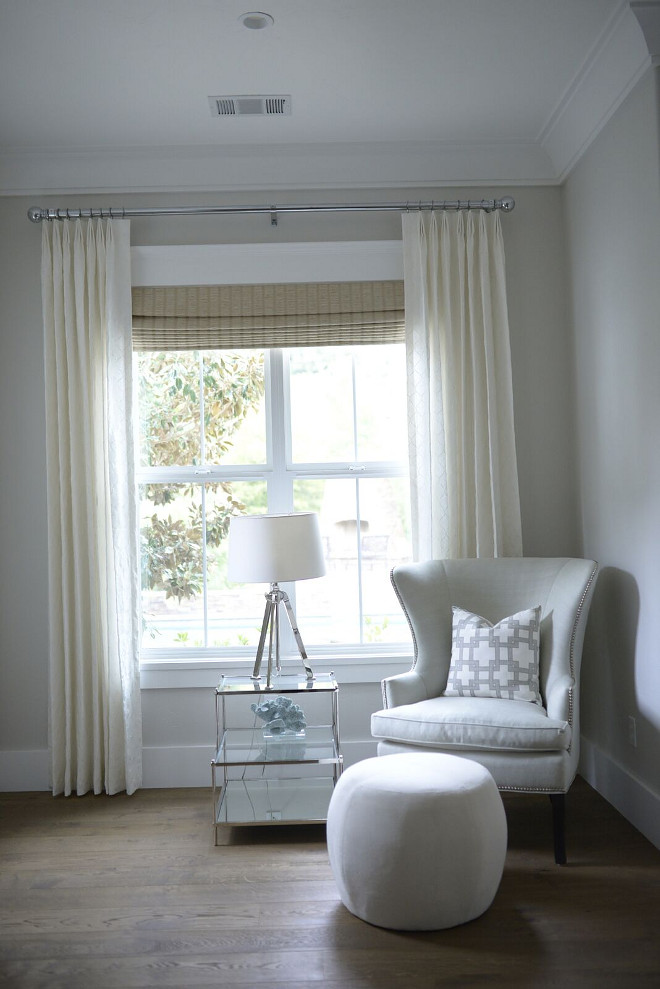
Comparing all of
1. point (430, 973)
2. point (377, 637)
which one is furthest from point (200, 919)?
point (377, 637)

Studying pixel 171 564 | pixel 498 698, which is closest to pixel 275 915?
pixel 498 698

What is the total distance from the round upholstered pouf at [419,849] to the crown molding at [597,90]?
253cm

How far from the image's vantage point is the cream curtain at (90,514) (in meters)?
3.78

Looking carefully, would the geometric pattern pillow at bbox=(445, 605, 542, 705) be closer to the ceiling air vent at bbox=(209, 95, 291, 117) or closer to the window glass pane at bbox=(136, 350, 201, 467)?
the window glass pane at bbox=(136, 350, 201, 467)

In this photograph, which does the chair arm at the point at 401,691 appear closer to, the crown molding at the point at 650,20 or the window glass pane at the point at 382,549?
the window glass pane at the point at 382,549

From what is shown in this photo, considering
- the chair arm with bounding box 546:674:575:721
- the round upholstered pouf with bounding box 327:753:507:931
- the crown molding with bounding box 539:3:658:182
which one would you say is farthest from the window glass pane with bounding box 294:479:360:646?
the crown molding with bounding box 539:3:658:182

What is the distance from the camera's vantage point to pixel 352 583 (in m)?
4.07

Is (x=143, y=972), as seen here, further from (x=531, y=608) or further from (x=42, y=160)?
(x=42, y=160)

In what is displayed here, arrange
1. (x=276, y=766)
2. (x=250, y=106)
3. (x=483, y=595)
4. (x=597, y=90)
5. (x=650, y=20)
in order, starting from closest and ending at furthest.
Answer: (x=650, y=20)
(x=597, y=90)
(x=250, y=106)
(x=276, y=766)
(x=483, y=595)

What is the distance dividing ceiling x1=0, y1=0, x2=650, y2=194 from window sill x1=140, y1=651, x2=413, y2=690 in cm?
223

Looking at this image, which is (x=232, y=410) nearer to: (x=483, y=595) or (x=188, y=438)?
(x=188, y=438)

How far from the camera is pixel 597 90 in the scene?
10.8ft

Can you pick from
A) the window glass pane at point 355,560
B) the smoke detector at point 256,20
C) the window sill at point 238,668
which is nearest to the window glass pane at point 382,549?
the window glass pane at point 355,560

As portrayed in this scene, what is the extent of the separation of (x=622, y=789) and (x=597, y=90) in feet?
9.08
